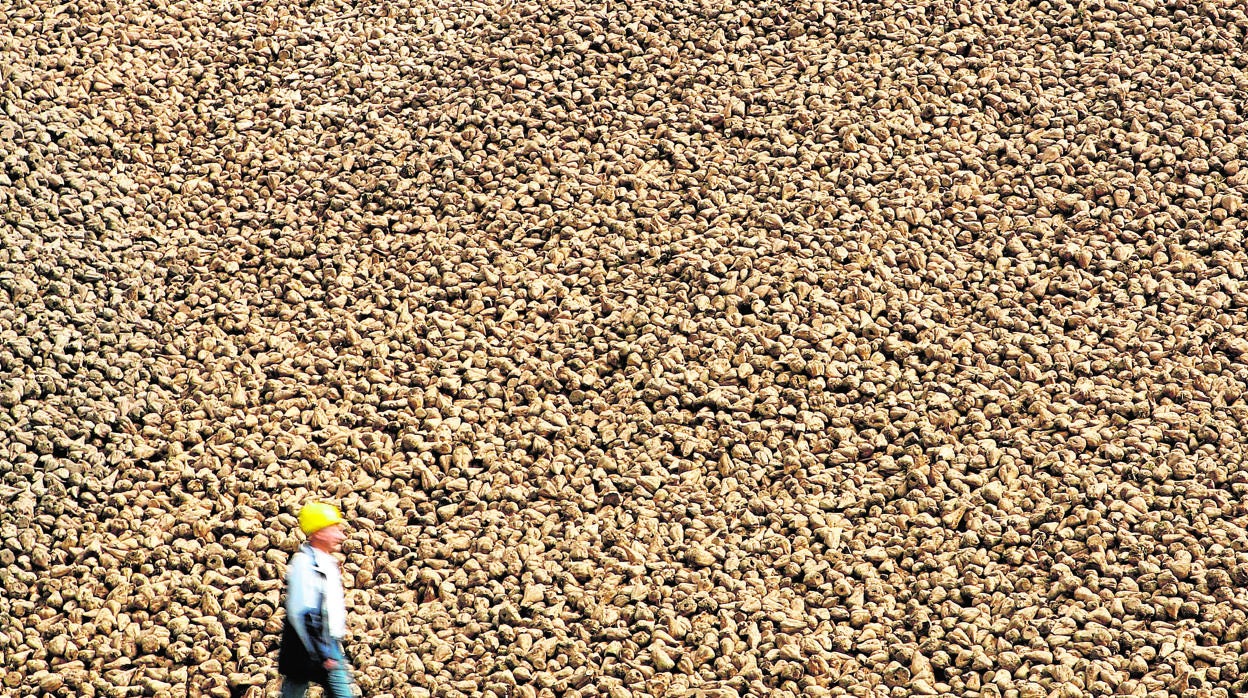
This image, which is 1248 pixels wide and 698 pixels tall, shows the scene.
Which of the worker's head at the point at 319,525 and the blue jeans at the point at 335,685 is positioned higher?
the worker's head at the point at 319,525

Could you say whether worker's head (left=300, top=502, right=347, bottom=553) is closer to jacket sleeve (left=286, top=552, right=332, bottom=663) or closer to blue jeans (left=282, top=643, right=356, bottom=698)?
jacket sleeve (left=286, top=552, right=332, bottom=663)

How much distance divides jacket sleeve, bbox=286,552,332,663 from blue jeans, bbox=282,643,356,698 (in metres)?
0.06

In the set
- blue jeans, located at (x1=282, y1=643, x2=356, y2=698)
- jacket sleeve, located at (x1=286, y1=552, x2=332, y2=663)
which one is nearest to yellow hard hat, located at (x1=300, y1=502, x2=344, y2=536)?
jacket sleeve, located at (x1=286, y1=552, x2=332, y2=663)

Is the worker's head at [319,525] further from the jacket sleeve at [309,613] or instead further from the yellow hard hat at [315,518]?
the jacket sleeve at [309,613]

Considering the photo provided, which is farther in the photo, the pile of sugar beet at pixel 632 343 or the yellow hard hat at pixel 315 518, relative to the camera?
the pile of sugar beet at pixel 632 343

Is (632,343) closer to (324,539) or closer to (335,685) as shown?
(324,539)

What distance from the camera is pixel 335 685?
481cm

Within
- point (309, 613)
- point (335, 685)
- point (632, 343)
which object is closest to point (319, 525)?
point (309, 613)

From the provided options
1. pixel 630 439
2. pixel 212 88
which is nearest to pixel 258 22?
pixel 212 88

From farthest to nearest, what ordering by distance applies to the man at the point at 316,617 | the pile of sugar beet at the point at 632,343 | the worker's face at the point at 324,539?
the pile of sugar beet at the point at 632,343 → the worker's face at the point at 324,539 → the man at the point at 316,617

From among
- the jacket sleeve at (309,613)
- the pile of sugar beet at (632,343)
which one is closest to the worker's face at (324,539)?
the jacket sleeve at (309,613)

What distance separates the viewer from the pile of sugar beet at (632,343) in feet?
17.4

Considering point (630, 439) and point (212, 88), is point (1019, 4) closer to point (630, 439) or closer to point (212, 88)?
point (630, 439)

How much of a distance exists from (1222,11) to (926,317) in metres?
3.17
